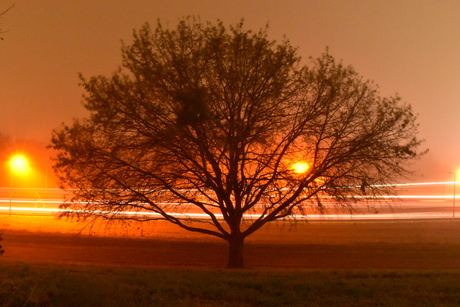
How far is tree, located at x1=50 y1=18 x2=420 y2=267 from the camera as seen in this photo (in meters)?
18.1

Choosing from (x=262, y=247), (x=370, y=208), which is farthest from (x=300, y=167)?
(x=262, y=247)

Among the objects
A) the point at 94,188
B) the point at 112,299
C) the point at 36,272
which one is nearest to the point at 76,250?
the point at 94,188

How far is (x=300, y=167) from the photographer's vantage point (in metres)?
19.2

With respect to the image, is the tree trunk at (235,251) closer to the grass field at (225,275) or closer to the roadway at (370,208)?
the grass field at (225,275)

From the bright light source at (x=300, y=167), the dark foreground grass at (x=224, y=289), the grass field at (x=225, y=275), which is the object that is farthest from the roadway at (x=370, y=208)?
the dark foreground grass at (x=224, y=289)

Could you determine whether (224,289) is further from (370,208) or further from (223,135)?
(370,208)

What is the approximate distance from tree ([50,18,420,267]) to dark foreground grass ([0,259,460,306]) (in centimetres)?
599

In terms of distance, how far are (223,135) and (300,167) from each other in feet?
10.2

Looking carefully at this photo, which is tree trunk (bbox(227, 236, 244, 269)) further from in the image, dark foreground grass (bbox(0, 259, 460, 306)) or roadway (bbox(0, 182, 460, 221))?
dark foreground grass (bbox(0, 259, 460, 306))

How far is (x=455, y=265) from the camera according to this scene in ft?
69.4

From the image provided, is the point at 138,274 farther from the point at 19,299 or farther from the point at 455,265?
the point at 455,265

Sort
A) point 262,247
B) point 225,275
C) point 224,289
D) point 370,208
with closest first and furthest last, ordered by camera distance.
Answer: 1. point 224,289
2. point 225,275
3. point 370,208
4. point 262,247

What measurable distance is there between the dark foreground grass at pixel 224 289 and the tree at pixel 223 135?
599 centimetres

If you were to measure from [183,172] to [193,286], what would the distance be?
313 inches
